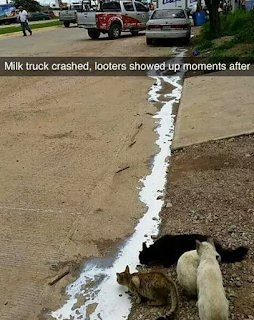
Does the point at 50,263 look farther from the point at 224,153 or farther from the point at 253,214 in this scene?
Result: the point at 224,153

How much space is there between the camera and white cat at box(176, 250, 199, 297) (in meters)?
3.13

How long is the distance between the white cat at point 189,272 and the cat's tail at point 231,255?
426 mm

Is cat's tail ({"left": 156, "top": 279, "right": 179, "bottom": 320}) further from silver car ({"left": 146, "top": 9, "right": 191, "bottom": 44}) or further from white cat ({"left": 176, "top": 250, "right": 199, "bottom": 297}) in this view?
silver car ({"left": 146, "top": 9, "right": 191, "bottom": 44})

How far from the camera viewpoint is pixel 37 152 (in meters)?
6.64

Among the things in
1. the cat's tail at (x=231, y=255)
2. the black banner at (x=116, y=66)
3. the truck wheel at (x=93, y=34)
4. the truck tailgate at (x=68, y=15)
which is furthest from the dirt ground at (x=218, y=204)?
the truck tailgate at (x=68, y=15)

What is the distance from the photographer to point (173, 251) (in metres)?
3.72

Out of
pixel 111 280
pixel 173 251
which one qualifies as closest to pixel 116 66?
pixel 173 251

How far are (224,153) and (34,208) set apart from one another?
2.70 metres

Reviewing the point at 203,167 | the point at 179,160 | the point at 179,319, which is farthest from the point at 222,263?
the point at 179,160

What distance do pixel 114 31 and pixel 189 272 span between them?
20.1 m

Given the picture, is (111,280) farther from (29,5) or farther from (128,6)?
(29,5)

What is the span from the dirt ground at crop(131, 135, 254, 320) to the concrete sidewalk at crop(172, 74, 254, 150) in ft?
1.21

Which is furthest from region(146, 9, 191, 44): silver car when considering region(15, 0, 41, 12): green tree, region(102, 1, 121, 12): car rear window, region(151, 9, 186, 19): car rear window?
region(15, 0, 41, 12): green tree

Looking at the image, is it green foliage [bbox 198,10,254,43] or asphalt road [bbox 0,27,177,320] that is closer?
asphalt road [bbox 0,27,177,320]
